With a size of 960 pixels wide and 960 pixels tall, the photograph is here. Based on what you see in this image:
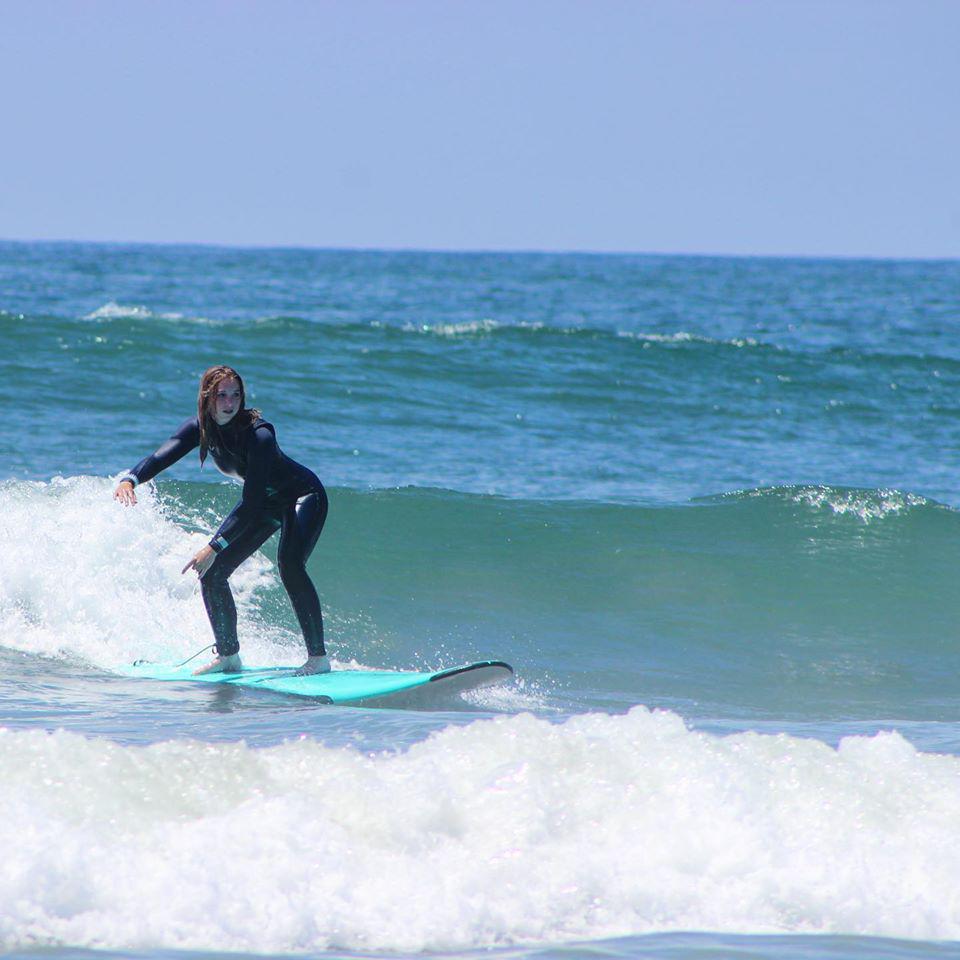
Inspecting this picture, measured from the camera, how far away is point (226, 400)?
5988 millimetres

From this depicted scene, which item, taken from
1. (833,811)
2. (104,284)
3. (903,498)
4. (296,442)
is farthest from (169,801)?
(104,284)

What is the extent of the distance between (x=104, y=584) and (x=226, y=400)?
3.12m

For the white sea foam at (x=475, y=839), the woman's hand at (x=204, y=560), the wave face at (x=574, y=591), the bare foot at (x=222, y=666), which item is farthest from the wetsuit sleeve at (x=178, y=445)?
the white sea foam at (x=475, y=839)

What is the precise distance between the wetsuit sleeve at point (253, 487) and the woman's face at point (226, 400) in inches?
6.0

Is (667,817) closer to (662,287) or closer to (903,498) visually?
(903,498)

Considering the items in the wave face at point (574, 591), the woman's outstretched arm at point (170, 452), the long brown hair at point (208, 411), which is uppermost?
the long brown hair at point (208, 411)

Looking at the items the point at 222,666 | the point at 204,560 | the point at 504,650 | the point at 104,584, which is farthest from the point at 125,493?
the point at 504,650

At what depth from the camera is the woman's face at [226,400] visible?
598 centimetres

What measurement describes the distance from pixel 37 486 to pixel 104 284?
23.9m

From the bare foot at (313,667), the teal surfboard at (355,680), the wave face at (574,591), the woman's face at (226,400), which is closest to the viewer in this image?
the woman's face at (226,400)

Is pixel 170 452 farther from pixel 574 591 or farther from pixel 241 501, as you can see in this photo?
pixel 574 591

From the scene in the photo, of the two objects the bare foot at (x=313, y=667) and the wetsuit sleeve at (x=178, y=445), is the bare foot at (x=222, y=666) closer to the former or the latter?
the bare foot at (x=313, y=667)

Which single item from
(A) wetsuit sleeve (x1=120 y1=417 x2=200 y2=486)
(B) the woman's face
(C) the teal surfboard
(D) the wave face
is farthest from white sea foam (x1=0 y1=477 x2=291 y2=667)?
(B) the woman's face

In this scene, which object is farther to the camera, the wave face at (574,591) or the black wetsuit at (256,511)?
the wave face at (574,591)
